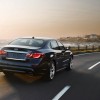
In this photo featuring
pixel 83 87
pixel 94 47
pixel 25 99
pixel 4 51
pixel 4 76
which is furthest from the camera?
pixel 94 47

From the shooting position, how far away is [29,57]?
11.1m

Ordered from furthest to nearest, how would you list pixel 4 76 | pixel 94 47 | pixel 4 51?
pixel 94 47 < pixel 4 76 < pixel 4 51

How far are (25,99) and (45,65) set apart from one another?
326 centimetres

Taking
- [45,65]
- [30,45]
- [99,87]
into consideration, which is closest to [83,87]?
[99,87]

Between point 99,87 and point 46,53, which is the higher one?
point 46,53

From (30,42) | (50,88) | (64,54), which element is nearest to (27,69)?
(50,88)

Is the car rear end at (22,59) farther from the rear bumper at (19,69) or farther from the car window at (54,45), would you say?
the car window at (54,45)

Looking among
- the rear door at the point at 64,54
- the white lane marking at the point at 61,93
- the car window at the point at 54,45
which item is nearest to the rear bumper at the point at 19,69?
the white lane marking at the point at 61,93

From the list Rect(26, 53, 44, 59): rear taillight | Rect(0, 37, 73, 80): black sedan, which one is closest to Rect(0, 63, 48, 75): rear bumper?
Rect(0, 37, 73, 80): black sedan

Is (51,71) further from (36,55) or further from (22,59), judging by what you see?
(22,59)

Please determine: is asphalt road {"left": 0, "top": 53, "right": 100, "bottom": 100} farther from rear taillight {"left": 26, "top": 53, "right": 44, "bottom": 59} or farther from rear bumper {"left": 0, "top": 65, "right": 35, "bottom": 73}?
rear taillight {"left": 26, "top": 53, "right": 44, "bottom": 59}

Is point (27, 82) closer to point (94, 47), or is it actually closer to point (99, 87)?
point (99, 87)

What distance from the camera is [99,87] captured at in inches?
426

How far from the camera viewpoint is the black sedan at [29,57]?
11062 mm
